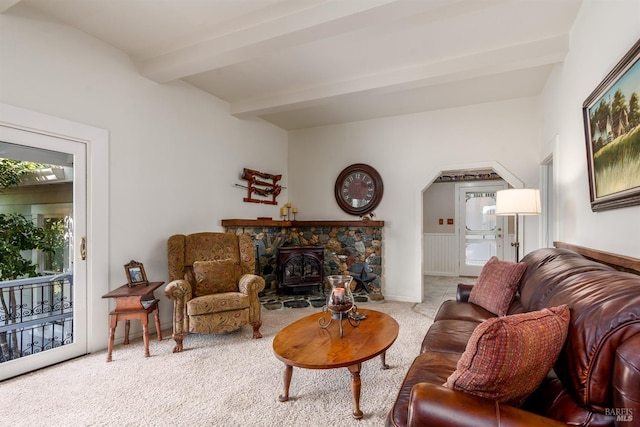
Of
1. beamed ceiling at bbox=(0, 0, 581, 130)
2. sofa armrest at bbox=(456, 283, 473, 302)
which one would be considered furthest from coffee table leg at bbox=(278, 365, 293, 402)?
beamed ceiling at bbox=(0, 0, 581, 130)

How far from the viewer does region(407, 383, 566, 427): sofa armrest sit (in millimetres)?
939

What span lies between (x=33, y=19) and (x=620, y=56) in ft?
12.9

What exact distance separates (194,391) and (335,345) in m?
1.01

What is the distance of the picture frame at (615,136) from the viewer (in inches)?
62.7

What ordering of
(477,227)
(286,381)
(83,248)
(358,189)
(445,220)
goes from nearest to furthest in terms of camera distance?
(286,381)
(83,248)
(358,189)
(477,227)
(445,220)

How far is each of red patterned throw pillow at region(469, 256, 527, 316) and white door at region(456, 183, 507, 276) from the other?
4.36 meters

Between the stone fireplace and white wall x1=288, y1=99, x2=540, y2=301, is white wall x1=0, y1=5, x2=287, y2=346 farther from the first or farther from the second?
white wall x1=288, y1=99, x2=540, y2=301

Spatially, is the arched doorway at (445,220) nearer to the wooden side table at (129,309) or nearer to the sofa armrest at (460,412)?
the wooden side table at (129,309)

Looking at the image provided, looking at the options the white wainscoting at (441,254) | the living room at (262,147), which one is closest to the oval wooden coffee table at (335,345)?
the living room at (262,147)

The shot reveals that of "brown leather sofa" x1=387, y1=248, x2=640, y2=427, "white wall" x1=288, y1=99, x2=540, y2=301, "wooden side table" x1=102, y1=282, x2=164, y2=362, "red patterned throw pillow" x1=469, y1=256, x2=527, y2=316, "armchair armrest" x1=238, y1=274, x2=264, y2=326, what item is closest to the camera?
"brown leather sofa" x1=387, y1=248, x2=640, y2=427

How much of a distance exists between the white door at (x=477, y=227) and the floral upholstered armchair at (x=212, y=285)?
4853 millimetres

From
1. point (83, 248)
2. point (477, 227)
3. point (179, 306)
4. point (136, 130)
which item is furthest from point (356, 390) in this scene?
point (477, 227)

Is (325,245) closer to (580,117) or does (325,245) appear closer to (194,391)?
(194,391)

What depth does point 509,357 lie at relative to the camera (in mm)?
996
